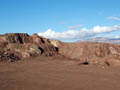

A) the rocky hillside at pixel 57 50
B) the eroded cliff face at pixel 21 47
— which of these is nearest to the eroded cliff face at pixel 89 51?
the rocky hillside at pixel 57 50

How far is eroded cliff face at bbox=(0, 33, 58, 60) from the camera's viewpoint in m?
35.4

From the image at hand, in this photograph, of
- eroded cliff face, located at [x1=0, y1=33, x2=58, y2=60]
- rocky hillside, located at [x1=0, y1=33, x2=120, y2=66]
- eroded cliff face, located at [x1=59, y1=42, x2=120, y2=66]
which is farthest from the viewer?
eroded cliff face, located at [x1=59, y1=42, x2=120, y2=66]

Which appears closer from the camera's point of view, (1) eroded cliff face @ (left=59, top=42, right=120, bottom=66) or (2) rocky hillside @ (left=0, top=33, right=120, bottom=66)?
(2) rocky hillside @ (left=0, top=33, right=120, bottom=66)

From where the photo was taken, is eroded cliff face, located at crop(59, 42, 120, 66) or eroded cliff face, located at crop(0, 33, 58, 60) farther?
eroded cliff face, located at crop(59, 42, 120, 66)

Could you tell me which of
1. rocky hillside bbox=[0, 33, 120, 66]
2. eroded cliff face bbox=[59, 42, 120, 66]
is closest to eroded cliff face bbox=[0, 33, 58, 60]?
rocky hillside bbox=[0, 33, 120, 66]

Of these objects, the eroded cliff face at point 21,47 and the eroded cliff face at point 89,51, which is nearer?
the eroded cliff face at point 21,47

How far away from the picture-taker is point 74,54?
39.5 metres

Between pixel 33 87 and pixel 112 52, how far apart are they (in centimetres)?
2727

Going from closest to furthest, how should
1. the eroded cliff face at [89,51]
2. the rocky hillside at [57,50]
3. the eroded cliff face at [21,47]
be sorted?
the rocky hillside at [57,50], the eroded cliff face at [21,47], the eroded cliff face at [89,51]

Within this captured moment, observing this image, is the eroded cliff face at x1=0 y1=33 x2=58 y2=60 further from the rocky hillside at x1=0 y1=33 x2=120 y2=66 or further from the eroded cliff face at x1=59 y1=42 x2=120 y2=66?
the eroded cliff face at x1=59 y1=42 x2=120 y2=66

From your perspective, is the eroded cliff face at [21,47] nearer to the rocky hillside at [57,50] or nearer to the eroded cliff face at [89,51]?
the rocky hillside at [57,50]

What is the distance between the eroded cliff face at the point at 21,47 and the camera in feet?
116

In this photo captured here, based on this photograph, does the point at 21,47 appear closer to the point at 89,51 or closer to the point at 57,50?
the point at 57,50

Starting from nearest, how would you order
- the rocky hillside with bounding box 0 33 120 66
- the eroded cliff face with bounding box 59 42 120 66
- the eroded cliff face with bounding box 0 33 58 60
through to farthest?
the rocky hillside with bounding box 0 33 120 66
the eroded cliff face with bounding box 0 33 58 60
the eroded cliff face with bounding box 59 42 120 66
